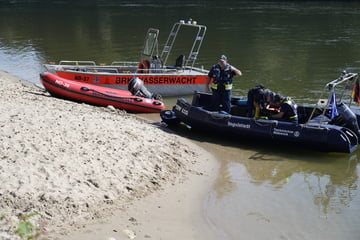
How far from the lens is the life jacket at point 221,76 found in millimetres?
10305

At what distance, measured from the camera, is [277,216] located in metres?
6.67

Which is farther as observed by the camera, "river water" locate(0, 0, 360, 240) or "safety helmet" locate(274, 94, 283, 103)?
"safety helmet" locate(274, 94, 283, 103)

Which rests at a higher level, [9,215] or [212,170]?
[9,215]

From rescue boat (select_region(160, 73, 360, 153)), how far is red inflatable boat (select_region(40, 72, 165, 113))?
1.43m

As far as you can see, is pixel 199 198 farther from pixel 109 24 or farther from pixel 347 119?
pixel 109 24

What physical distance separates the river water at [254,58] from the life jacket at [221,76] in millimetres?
1135

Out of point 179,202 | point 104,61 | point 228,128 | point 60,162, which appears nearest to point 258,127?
point 228,128

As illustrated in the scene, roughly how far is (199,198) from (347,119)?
151 inches

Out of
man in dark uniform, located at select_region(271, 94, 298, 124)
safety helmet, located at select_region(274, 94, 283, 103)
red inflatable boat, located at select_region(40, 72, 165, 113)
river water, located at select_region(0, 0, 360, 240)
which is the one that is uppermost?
safety helmet, located at select_region(274, 94, 283, 103)

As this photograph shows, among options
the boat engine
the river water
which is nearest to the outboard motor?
the river water

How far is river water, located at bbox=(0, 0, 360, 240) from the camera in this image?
6.77m

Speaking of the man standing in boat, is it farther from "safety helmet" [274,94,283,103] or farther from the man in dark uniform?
the man in dark uniform

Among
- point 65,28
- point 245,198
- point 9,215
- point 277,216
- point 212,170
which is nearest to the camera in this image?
point 9,215

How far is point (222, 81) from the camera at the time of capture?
1038 cm
